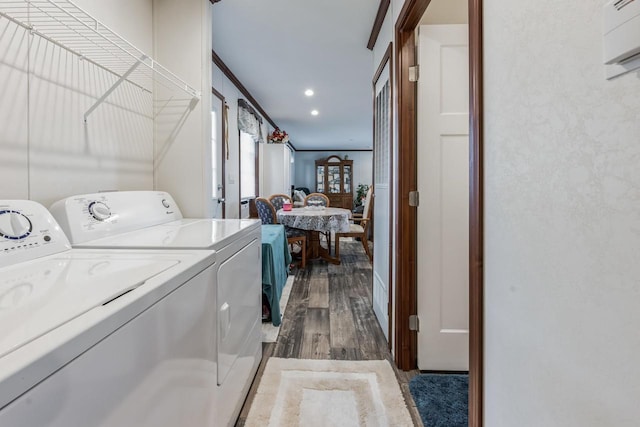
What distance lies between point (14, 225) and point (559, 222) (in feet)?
4.63

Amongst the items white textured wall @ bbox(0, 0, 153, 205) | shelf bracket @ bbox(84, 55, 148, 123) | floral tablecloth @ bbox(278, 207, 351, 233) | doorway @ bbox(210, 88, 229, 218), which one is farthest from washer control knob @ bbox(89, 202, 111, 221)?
floral tablecloth @ bbox(278, 207, 351, 233)

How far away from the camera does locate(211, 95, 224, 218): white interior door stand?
3297mm

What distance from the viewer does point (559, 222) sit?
617 millimetres

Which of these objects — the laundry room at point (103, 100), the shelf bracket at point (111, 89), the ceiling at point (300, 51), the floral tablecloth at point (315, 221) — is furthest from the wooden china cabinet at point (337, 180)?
the shelf bracket at point (111, 89)

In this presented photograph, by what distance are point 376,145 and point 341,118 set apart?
3.28 metres

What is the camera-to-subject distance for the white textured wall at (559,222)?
1.60ft

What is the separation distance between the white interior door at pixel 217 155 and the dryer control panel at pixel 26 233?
2213 millimetres

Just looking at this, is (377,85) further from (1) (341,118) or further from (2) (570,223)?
(1) (341,118)

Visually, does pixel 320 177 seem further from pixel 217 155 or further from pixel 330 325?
pixel 330 325

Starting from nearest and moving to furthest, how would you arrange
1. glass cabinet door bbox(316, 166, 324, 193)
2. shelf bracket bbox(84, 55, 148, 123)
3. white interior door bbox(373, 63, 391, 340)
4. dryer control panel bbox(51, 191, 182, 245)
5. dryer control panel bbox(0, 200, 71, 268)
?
dryer control panel bbox(0, 200, 71, 268), dryer control panel bbox(51, 191, 182, 245), shelf bracket bbox(84, 55, 148, 123), white interior door bbox(373, 63, 391, 340), glass cabinet door bbox(316, 166, 324, 193)

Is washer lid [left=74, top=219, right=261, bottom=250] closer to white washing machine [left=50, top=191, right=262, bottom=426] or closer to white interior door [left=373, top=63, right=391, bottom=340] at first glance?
white washing machine [left=50, top=191, right=262, bottom=426]

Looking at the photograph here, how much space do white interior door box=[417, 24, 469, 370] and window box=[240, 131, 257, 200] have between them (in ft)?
10.0

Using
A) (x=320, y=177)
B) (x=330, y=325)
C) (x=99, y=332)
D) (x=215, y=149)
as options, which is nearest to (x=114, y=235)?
(x=99, y=332)

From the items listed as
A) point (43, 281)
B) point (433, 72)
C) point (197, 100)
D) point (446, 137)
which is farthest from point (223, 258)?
point (433, 72)
